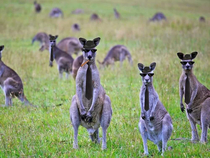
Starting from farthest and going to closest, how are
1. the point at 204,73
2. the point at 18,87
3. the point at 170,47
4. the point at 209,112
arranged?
the point at 170,47 < the point at 204,73 < the point at 18,87 < the point at 209,112

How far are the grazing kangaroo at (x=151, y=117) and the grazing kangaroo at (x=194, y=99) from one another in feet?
2.85

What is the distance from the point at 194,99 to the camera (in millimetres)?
6227

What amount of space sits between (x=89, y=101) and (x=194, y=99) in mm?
1910

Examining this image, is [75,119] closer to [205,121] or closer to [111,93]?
[205,121]

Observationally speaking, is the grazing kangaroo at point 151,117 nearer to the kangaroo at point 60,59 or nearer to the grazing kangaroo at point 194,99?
the grazing kangaroo at point 194,99

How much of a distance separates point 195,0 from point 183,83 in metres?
50.5

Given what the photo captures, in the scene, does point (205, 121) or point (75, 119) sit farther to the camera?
point (205, 121)

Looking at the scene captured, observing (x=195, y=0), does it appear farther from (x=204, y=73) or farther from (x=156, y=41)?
(x=204, y=73)

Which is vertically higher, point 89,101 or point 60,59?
point 60,59

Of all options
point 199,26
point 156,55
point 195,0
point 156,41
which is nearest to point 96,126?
point 156,55

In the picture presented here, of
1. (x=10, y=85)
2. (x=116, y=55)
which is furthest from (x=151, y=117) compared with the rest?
(x=116, y=55)

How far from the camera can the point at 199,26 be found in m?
20.4

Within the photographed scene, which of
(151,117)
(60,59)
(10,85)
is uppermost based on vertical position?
(60,59)

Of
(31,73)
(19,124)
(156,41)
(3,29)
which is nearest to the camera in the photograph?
(19,124)
